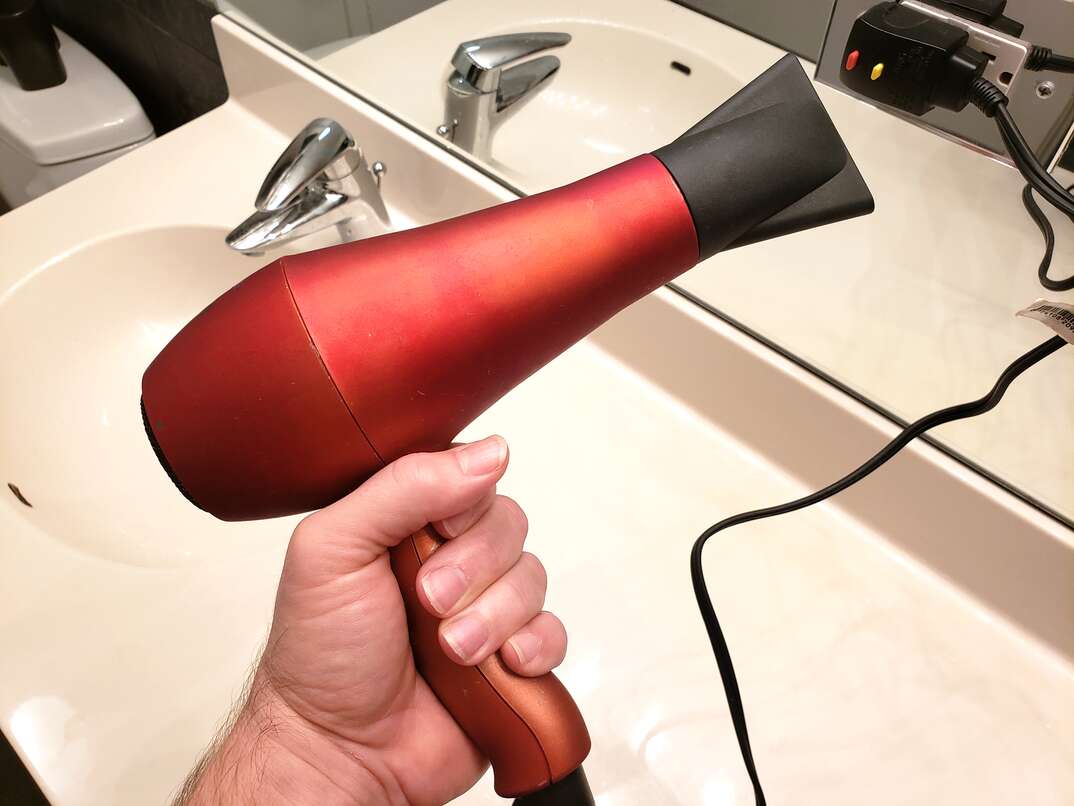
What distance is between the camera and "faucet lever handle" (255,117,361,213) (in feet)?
1.84

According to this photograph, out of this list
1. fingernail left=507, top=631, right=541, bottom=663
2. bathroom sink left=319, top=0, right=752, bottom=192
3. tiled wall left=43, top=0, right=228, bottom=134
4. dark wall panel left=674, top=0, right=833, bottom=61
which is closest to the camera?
fingernail left=507, top=631, right=541, bottom=663

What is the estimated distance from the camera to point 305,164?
564 mm

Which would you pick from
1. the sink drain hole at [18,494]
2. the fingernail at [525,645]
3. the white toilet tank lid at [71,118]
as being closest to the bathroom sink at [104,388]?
the sink drain hole at [18,494]

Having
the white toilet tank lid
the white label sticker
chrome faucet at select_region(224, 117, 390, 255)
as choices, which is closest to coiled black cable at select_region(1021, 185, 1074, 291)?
the white label sticker

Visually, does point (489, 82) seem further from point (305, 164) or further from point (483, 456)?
point (483, 456)

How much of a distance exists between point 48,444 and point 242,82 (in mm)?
447

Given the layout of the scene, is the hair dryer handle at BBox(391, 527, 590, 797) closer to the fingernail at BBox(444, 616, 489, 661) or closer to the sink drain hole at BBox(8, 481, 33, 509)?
the fingernail at BBox(444, 616, 489, 661)

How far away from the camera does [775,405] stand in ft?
1.72

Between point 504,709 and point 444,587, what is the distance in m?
0.07

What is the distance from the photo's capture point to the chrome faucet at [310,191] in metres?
Answer: 0.56

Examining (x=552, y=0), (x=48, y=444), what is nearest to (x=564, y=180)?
(x=552, y=0)

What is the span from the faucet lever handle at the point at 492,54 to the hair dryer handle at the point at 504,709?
439 mm

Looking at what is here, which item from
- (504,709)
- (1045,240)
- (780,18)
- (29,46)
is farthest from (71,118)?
(1045,240)

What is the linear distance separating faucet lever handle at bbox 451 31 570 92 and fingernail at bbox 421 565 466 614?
1.50 ft
